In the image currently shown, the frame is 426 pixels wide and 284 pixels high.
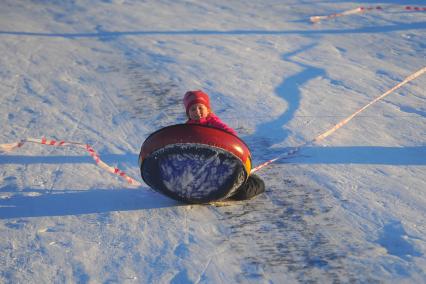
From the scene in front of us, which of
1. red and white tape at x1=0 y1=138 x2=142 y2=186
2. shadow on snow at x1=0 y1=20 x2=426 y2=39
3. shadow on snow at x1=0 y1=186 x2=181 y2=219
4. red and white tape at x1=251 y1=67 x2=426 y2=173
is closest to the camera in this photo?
shadow on snow at x1=0 y1=186 x2=181 y2=219

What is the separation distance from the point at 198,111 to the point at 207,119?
99mm

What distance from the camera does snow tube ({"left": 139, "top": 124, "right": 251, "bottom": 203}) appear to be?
12.6ft

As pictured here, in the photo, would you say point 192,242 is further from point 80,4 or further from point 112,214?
point 80,4

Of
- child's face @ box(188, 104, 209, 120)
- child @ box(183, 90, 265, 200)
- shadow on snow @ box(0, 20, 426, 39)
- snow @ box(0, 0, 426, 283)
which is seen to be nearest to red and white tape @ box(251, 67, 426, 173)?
snow @ box(0, 0, 426, 283)

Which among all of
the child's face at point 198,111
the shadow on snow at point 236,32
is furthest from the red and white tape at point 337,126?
the shadow on snow at point 236,32

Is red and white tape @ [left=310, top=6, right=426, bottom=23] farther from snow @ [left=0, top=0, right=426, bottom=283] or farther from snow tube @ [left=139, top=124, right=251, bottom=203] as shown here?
snow tube @ [left=139, top=124, right=251, bottom=203]

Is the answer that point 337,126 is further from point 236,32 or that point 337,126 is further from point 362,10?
point 362,10

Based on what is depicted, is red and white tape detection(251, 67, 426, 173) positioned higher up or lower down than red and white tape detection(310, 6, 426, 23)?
lower down

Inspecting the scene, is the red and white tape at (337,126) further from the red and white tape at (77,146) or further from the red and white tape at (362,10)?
the red and white tape at (362,10)

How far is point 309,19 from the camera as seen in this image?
9883 mm

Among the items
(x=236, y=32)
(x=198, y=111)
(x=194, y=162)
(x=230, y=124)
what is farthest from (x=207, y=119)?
(x=236, y=32)

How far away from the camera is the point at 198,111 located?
436 centimetres

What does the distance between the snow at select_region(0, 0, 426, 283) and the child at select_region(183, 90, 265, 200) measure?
0.30 ft

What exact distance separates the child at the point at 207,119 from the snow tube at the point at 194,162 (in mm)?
243
